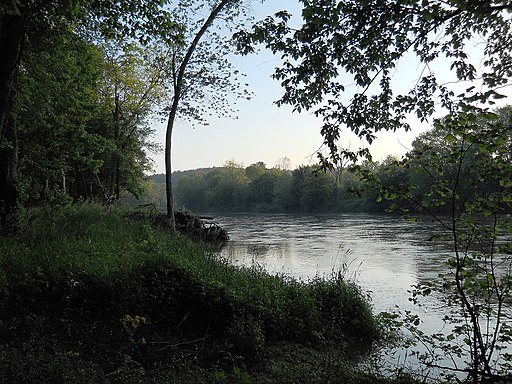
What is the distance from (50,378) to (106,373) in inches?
34.0

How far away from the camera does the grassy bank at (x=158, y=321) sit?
193 inches

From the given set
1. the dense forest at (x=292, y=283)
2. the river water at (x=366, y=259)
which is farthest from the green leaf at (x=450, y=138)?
the river water at (x=366, y=259)

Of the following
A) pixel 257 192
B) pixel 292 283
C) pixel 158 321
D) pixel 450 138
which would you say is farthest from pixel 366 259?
pixel 257 192

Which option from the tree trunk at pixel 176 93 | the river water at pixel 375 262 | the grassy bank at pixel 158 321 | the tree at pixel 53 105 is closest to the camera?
the grassy bank at pixel 158 321

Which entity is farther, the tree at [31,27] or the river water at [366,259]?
the river water at [366,259]

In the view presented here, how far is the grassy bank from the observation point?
490cm

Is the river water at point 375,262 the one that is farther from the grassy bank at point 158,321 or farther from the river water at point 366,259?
the grassy bank at point 158,321

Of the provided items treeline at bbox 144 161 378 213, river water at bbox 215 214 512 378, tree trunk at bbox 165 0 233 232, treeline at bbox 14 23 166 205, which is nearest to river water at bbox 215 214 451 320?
river water at bbox 215 214 512 378

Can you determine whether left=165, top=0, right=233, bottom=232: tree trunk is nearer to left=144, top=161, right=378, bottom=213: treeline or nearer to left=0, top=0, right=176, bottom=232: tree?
left=0, top=0, right=176, bottom=232: tree

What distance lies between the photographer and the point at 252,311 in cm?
727

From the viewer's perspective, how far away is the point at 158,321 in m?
6.68

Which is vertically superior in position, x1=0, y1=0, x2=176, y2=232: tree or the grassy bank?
x1=0, y1=0, x2=176, y2=232: tree

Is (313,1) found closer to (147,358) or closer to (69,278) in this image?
(147,358)

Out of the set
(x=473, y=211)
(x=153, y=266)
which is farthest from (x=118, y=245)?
(x=473, y=211)
